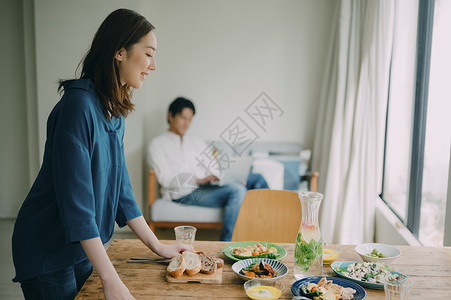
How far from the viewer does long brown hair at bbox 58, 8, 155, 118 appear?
1.36 metres

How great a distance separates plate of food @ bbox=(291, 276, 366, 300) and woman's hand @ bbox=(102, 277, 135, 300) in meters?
0.47

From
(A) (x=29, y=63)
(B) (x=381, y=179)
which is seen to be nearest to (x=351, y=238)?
(B) (x=381, y=179)

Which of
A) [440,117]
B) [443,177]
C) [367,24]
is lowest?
[443,177]

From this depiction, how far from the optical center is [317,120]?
4.34 meters

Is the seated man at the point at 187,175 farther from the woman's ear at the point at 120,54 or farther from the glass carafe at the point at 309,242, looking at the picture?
the woman's ear at the point at 120,54

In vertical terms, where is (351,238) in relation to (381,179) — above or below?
below

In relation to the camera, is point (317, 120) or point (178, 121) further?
point (317, 120)

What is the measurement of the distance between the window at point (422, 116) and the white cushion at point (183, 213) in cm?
138

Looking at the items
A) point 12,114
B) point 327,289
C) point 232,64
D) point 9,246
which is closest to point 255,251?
point 327,289

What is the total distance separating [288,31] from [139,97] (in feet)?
5.08

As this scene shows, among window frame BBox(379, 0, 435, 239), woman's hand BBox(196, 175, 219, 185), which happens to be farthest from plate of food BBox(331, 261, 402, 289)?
woman's hand BBox(196, 175, 219, 185)

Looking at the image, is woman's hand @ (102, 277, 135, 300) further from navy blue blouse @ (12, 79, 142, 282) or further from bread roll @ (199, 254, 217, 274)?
bread roll @ (199, 254, 217, 274)

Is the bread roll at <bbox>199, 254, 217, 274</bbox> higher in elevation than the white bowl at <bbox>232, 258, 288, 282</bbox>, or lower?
higher

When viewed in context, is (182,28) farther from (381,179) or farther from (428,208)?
(428,208)
